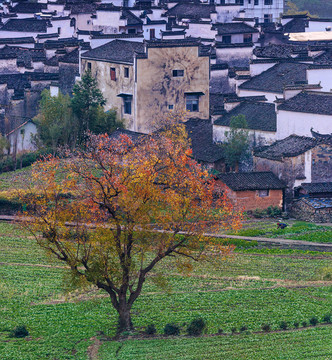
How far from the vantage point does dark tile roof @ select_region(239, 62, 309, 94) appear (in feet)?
183

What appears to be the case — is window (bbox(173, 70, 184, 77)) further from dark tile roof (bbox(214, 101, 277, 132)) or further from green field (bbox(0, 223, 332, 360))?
green field (bbox(0, 223, 332, 360))

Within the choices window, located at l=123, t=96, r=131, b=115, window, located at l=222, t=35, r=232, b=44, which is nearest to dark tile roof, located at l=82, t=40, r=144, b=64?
window, located at l=123, t=96, r=131, b=115

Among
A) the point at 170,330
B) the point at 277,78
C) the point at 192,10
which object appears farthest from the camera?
the point at 192,10

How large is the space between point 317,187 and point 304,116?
5425mm

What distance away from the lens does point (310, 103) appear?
47.6 meters

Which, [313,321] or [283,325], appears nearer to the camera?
[283,325]

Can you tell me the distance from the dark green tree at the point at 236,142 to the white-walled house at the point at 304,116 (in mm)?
1929

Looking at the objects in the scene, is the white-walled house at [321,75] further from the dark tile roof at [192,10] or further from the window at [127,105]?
the dark tile roof at [192,10]

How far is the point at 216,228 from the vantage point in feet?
84.1

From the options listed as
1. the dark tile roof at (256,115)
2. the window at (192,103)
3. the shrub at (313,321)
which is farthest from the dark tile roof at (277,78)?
the shrub at (313,321)

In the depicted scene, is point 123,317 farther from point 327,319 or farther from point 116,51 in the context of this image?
point 116,51

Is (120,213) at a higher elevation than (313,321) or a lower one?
higher

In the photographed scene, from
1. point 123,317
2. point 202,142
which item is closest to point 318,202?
point 202,142

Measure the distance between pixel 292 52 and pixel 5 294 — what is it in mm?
40703
